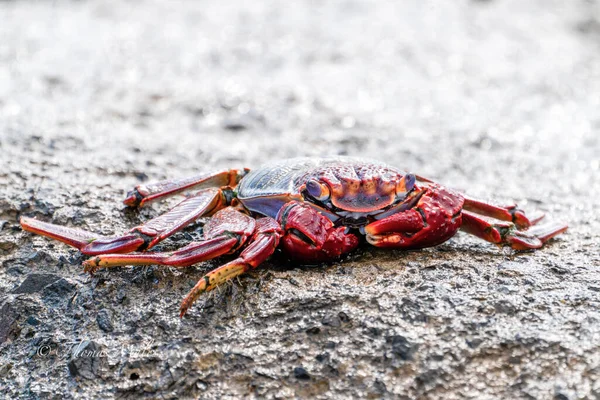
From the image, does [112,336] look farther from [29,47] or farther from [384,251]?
[29,47]

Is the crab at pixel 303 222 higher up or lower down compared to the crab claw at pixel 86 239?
higher up

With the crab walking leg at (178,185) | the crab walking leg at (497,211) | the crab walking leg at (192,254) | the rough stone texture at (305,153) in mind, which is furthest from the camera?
the crab walking leg at (178,185)

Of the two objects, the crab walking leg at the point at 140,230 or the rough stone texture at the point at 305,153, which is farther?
the crab walking leg at the point at 140,230

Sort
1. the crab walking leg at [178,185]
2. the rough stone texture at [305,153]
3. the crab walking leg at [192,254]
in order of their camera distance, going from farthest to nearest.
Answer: the crab walking leg at [178,185] → the crab walking leg at [192,254] → the rough stone texture at [305,153]

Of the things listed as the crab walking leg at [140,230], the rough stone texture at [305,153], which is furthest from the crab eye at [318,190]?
the crab walking leg at [140,230]

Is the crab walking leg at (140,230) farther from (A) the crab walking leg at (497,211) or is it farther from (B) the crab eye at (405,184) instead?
(A) the crab walking leg at (497,211)

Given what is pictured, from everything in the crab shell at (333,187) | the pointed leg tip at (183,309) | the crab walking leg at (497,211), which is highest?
the crab shell at (333,187)

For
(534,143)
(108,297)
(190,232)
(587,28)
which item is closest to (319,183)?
(190,232)
